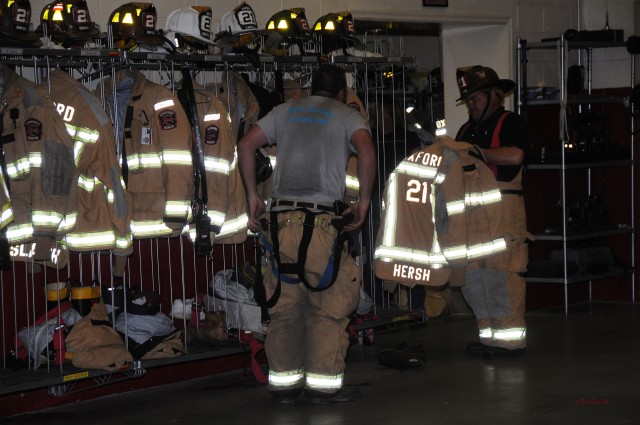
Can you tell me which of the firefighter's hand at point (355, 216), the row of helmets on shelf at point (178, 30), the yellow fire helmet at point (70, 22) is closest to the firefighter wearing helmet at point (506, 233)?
the row of helmets on shelf at point (178, 30)

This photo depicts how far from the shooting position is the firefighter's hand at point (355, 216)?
21.2 feet

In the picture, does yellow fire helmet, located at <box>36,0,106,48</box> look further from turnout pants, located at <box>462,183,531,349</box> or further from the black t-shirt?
turnout pants, located at <box>462,183,531,349</box>

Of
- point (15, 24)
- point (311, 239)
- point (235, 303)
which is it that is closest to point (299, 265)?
point (311, 239)

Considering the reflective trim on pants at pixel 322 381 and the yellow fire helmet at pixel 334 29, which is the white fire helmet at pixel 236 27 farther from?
the reflective trim on pants at pixel 322 381

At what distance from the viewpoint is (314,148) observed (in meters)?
6.47

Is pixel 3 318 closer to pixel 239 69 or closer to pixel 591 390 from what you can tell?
pixel 239 69

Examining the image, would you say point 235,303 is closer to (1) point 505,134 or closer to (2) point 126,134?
(2) point 126,134

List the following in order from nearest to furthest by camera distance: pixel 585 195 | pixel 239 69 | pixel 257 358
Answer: pixel 257 358 → pixel 239 69 → pixel 585 195

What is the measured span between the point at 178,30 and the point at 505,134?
2417 millimetres

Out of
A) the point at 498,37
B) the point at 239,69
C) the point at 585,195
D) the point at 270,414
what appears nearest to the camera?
the point at 270,414

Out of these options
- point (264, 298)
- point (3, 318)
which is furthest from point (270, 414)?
point (3, 318)

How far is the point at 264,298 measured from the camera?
651cm

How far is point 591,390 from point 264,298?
2.08m

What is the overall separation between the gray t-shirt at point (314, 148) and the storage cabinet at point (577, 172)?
12.4 feet
